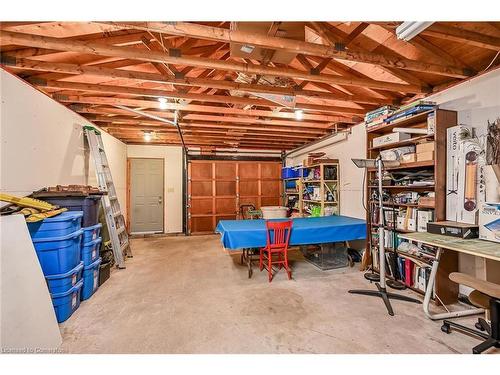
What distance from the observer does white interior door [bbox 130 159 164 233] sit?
688 centimetres

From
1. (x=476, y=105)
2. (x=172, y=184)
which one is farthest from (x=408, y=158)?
(x=172, y=184)

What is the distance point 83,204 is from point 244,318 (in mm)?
2480

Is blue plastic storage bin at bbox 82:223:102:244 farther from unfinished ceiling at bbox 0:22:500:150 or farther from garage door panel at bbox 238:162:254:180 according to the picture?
garage door panel at bbox 238:162:254:180

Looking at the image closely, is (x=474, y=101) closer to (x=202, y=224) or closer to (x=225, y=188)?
(x=225, y=188)

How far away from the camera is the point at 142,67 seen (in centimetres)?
312

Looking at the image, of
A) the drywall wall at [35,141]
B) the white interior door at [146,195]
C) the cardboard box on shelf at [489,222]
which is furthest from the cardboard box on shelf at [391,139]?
the white interior door at [146,195]

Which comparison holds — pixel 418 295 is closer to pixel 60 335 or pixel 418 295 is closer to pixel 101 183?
pixel 60 335

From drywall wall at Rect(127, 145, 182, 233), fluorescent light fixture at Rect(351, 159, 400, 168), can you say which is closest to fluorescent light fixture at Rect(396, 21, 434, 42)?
fluorescent light fixture at Rect(351, 159, 400, 168)

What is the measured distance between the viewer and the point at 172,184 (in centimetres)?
716

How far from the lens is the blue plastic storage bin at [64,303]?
2346 mm

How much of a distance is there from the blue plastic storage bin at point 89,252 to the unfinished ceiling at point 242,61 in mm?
2022

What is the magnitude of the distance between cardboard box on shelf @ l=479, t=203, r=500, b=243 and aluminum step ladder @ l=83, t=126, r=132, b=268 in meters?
4.99

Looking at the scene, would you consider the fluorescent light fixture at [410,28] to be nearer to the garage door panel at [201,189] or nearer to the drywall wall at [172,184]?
the garage door panel at [201,189]

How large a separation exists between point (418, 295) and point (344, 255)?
144cm
